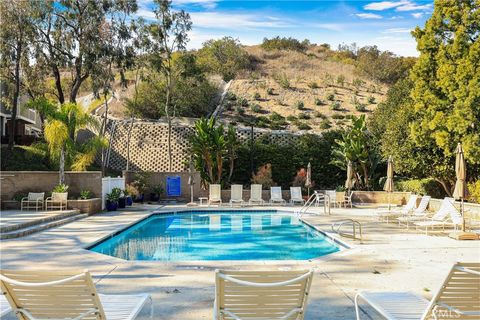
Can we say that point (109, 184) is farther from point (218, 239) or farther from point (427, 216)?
point (427, 216)

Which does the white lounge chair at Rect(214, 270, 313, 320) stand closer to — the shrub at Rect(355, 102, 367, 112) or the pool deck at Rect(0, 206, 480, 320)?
the pool deck at Rect(0, 206, 480, 320)

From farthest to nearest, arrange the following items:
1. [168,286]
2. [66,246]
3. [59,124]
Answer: [59,124]
[66,246]
[168,286]

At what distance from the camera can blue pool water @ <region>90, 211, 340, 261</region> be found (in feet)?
31.1

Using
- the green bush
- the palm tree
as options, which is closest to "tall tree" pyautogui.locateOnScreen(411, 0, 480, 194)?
the green bush

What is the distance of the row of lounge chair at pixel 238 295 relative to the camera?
10.0ft

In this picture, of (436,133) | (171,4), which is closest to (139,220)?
(436,133)

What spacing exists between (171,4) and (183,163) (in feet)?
28.9

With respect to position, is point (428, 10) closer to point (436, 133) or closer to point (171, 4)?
point (436, 133)

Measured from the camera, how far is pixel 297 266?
6746 mm

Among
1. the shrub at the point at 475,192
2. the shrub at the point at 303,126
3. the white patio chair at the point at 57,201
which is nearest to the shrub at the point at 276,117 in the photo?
the shrub at the point at 303,126

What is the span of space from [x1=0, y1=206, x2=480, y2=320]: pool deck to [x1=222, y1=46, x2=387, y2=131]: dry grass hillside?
24500 mm

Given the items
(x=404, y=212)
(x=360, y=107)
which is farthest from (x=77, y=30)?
(x=360, y=107)

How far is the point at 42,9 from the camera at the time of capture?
2352 cm

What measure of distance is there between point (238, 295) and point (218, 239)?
884 centimetres
